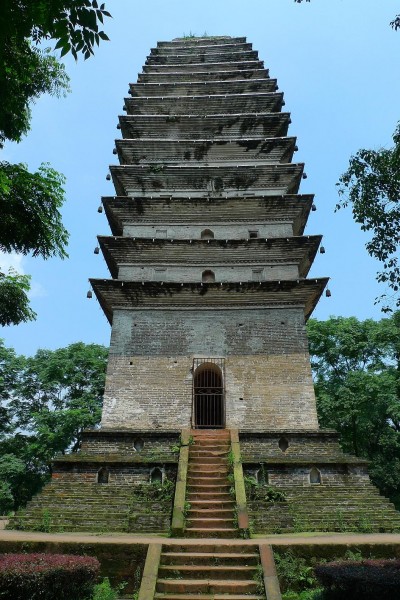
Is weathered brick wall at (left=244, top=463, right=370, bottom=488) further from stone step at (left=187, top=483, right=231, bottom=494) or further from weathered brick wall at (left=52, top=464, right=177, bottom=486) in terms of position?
weathered brick wall at (left=52, top=464, right=177, bottom=486)

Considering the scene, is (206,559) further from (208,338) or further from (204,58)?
(204,58)

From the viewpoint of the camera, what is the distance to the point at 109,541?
725 centimetres

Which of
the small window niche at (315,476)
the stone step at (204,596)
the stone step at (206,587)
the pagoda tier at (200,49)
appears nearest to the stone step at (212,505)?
the small window niche at (315,476)

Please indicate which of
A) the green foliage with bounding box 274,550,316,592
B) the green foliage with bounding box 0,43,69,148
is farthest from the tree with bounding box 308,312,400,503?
the green foliage with bounding box 0,43,69,148

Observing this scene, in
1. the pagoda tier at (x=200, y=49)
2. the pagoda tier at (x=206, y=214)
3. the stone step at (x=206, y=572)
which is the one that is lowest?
the stone step at (x=206, y=572)

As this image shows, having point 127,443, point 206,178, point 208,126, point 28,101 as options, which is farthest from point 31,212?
point 208,126

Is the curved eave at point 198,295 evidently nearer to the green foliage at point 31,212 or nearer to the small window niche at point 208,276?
the small window niche at point 208,276

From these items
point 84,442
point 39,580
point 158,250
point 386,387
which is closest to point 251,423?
point 84,442

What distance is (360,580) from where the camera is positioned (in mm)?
5223

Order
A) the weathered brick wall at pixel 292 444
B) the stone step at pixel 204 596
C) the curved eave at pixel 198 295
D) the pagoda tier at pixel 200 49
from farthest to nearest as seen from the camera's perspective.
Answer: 1. the pagoda tier at pixel 200 49
2. the curved eave at pixel 198 295
3. the weathered brick wall at pixel 292 444
4. the stone step at pixel 204 596

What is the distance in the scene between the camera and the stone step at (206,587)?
6.26 metres

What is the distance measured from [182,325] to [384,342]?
43.9 feet

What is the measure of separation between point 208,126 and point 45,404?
58.2ft

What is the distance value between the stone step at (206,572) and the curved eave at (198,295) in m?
8.54
